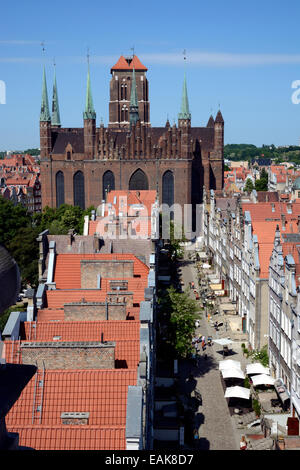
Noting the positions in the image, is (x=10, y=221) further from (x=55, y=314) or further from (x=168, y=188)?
(x=55, y=314)

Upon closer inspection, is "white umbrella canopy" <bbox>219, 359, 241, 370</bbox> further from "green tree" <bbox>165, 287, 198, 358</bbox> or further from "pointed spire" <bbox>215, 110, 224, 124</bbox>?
"pointed spire" <bbox>215, 110, 224, 124</bbox>

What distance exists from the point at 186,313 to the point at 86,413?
23.4 m

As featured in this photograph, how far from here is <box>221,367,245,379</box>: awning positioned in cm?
3753


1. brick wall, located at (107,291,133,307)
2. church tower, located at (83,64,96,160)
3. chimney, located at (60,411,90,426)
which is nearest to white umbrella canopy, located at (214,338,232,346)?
brick wall, located at (107,291,133,307)

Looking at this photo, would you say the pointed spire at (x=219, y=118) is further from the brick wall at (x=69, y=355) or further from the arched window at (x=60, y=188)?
the brick wall at (x=69, y=355)

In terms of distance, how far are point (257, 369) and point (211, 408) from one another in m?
4.60

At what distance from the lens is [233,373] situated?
3784cm

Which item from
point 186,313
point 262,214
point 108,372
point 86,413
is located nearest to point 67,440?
point 86,413

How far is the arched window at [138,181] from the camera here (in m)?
104

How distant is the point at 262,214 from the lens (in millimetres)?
54969
